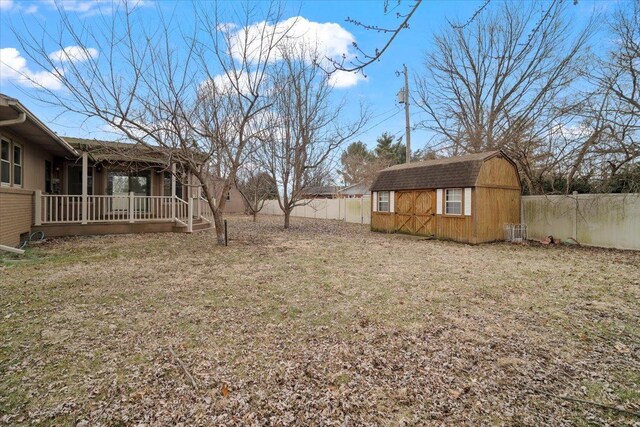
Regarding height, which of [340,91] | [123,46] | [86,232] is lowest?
[86,232]

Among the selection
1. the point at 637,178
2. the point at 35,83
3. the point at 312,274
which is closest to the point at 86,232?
the point at 35,83

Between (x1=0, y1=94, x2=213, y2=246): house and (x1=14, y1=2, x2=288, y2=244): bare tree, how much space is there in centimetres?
89

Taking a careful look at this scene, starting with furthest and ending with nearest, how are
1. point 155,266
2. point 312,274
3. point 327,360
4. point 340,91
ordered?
point 340,91
point 155,266
point 312,274
point 327,360

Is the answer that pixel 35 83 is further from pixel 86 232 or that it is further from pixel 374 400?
pixel 374 400

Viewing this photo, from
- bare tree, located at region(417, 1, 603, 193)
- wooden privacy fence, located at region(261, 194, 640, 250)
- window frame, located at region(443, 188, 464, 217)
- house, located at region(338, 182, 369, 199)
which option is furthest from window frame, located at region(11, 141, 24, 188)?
house, located at region(338, 182, 369, 199)

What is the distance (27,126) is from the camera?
7930 millimetres

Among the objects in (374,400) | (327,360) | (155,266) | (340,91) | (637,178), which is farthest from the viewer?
(340,91)

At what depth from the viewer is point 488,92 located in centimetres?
1642

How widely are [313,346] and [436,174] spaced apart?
10.2 meters

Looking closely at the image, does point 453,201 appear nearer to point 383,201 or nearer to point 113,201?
point 383,201

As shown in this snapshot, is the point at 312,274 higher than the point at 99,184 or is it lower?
lower

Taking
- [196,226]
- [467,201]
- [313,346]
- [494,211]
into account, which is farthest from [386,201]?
[313,346]

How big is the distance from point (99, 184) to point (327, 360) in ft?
42.7

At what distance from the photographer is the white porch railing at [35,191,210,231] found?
9887 millimetres
